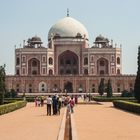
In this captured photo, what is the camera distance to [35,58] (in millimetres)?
72312

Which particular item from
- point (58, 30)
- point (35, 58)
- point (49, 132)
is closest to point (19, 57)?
point (35, 58)

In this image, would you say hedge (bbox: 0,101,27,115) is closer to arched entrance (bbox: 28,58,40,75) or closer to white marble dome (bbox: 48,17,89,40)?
arched entrance (bbox: 28,58,40,75)

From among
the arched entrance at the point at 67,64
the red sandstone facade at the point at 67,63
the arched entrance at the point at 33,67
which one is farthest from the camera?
the arched entrance at the point at 67,64

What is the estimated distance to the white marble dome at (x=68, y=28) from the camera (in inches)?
2965

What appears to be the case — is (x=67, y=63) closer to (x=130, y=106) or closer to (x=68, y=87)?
(x=68, y=87)

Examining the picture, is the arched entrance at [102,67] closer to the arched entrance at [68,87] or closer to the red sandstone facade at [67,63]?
the red sandstone facade at [67,63]

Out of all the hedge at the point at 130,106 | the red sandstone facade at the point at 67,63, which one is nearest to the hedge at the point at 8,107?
the hedge at the point at 130,106

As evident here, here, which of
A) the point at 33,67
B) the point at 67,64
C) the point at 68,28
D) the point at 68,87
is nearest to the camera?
the point at 68,87

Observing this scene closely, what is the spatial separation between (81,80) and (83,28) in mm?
12535

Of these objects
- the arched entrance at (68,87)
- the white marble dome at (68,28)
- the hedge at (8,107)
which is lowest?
the hedge at (8,107)

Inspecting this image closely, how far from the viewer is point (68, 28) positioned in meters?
75.6

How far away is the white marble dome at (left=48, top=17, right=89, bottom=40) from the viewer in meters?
75.3

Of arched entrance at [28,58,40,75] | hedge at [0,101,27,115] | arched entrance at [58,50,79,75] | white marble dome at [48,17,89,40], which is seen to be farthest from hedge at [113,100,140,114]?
arched entrance at [58,50,79,75]

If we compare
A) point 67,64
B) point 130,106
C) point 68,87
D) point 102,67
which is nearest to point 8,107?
point 130,106
